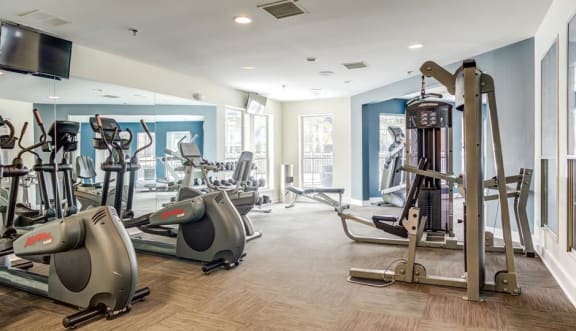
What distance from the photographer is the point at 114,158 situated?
Answer: 464 centimetres

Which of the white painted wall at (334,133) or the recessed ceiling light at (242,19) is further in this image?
the white painted wall at (334,133)

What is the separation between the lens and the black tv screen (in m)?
3.86

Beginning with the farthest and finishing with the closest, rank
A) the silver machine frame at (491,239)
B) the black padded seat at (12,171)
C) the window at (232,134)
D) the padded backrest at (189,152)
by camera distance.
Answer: the window at (232,134)
the padded backrest at (189,152)
the silver machine frame at (491,239)
the black padded seat at (12,171)

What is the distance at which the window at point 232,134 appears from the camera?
7867 millimetres

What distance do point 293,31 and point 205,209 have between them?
2138 mm

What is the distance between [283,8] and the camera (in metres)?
3.53

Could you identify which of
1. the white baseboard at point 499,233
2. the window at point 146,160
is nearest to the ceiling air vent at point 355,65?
the white baseboard at point 499,233

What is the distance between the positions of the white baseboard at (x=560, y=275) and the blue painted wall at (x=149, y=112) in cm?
531

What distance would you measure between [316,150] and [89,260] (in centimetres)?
734

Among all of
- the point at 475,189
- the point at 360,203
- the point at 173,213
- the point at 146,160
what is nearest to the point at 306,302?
the point at 475,189

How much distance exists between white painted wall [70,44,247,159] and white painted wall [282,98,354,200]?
6.64 feet

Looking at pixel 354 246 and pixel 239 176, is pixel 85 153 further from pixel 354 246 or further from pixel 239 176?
pixel 354 246

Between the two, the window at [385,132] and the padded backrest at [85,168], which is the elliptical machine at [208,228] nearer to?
the padded backrest at [85,168]

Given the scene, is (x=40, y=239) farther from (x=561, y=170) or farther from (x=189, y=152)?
(x=561, y=170)
